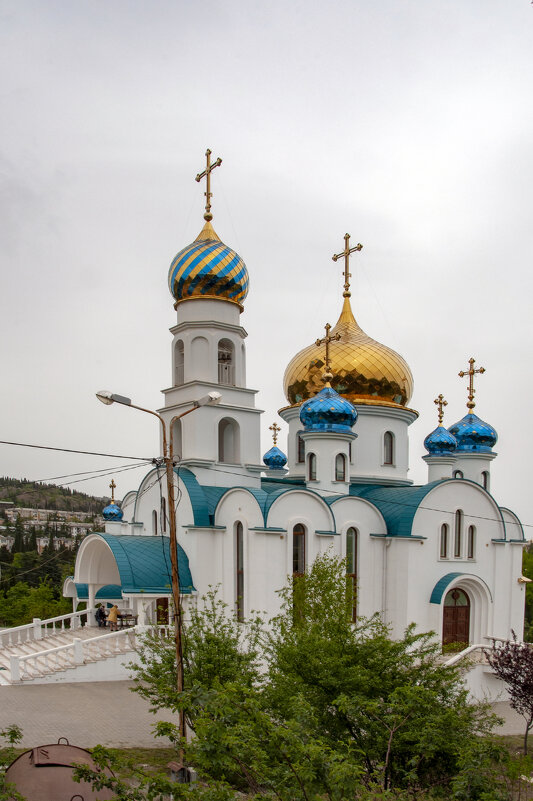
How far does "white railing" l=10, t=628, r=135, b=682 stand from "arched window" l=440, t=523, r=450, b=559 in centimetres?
855

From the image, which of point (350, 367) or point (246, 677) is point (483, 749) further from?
point (350, 367)

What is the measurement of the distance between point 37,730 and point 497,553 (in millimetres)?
13440

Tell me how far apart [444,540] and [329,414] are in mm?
4830

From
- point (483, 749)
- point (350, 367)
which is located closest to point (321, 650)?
point (483, 749)

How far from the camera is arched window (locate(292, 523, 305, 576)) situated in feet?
57.5

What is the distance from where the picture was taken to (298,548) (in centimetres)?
1761

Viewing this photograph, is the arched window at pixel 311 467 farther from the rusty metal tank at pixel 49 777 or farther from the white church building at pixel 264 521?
the rusty metal tank at pixel 49 777

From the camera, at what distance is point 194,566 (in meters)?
17.8

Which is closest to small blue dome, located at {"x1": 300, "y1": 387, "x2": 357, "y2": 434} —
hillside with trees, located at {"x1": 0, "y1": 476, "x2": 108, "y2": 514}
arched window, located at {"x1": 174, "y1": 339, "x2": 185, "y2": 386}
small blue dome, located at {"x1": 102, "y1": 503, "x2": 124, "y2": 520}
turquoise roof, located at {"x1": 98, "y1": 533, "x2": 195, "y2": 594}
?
arched window, located at {"x1": 174, "y1": 339, "x2": 185, "y2": 386}

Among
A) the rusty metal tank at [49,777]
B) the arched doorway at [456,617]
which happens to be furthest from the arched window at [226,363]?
the rusty metal tank at [49,777]

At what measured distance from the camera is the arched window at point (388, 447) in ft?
73.1

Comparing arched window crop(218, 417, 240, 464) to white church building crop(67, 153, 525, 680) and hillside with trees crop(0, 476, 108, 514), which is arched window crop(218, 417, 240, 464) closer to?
white church building crop(67, 153, 525, 680)

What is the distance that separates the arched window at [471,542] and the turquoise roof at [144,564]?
7.87 metres

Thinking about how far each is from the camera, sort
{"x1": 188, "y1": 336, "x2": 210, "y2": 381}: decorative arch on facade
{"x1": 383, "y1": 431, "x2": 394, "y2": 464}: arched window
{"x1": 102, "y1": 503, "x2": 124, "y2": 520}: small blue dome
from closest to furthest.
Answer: {"x1": 188, "y1": 336, "x2": 210, "y2": 381}: decorative arch on facade < {"x1": 383, "y1": 431, "x2": 394, "y2": 464}: arched window < {"x1": 102, "y1": 503, "x2": 124, "y2": 520}: small blue dome
